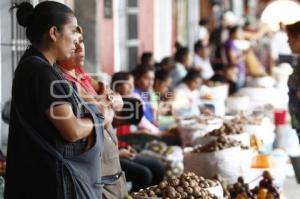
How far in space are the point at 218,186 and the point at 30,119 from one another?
76.7 inches

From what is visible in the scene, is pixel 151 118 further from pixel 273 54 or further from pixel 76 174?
pixel 273 54

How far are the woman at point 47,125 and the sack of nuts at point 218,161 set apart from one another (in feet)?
8.31

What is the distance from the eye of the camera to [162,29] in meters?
14.1

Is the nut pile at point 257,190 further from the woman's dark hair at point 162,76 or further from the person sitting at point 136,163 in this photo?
the woman's dark hair at point 162,76

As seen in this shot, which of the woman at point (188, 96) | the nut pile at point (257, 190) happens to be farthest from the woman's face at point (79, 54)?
the woman at point (188, 96)

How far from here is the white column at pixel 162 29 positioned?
45.1ft

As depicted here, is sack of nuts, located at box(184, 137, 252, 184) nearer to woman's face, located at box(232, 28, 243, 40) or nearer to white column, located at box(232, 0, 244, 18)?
woman's face, located at box(232, 28, 243, 40)

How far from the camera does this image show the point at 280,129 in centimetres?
912

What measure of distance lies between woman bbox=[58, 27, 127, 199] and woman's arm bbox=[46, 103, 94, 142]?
0.31 meters

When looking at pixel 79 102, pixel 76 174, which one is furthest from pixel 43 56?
pixel 76 174

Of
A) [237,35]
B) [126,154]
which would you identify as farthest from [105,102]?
[237,35]

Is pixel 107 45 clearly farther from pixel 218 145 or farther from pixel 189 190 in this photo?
pixel 189 190

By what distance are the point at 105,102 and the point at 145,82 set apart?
4.27 meters

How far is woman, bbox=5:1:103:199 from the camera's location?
11.0 feet
